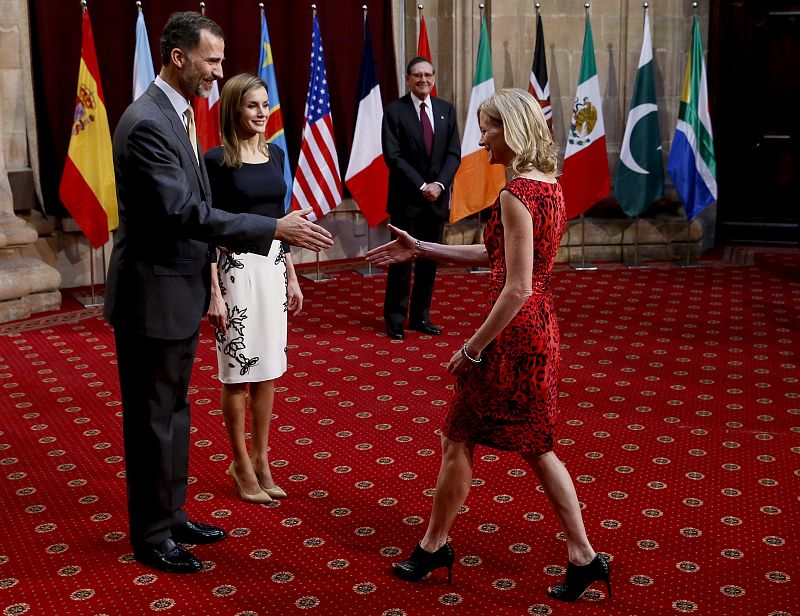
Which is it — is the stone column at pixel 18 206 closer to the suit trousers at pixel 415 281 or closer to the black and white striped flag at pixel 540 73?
the suit trousers at pixel 415 281

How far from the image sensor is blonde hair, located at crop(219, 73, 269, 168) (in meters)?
4.00

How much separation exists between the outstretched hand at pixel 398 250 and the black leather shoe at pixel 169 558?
3.78 feet

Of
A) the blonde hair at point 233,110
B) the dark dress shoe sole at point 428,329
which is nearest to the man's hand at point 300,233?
the blonde hair at point 233,110

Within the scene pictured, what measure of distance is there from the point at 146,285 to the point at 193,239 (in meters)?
0.20

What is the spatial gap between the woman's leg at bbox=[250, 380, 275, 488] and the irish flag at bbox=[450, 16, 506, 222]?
5.05 m

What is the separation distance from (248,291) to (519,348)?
1.26 metres

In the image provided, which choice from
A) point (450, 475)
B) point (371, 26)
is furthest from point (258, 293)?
point (371, 26)

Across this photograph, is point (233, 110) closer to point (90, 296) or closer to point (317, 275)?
point (90, 296)

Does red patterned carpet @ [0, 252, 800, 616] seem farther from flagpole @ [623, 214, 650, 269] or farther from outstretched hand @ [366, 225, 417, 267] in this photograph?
flagpole @ [623, 214, 650, 269]

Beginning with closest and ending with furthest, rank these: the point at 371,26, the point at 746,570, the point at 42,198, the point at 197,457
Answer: the point at 746,570
the point at 197,457
the point at 42,198
the point at 371,26

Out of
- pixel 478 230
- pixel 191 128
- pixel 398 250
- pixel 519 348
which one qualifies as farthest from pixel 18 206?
pixel 519 348

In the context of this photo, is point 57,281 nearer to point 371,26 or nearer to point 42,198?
point 42,198

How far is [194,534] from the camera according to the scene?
3.74m

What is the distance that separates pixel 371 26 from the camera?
9.70 meters
